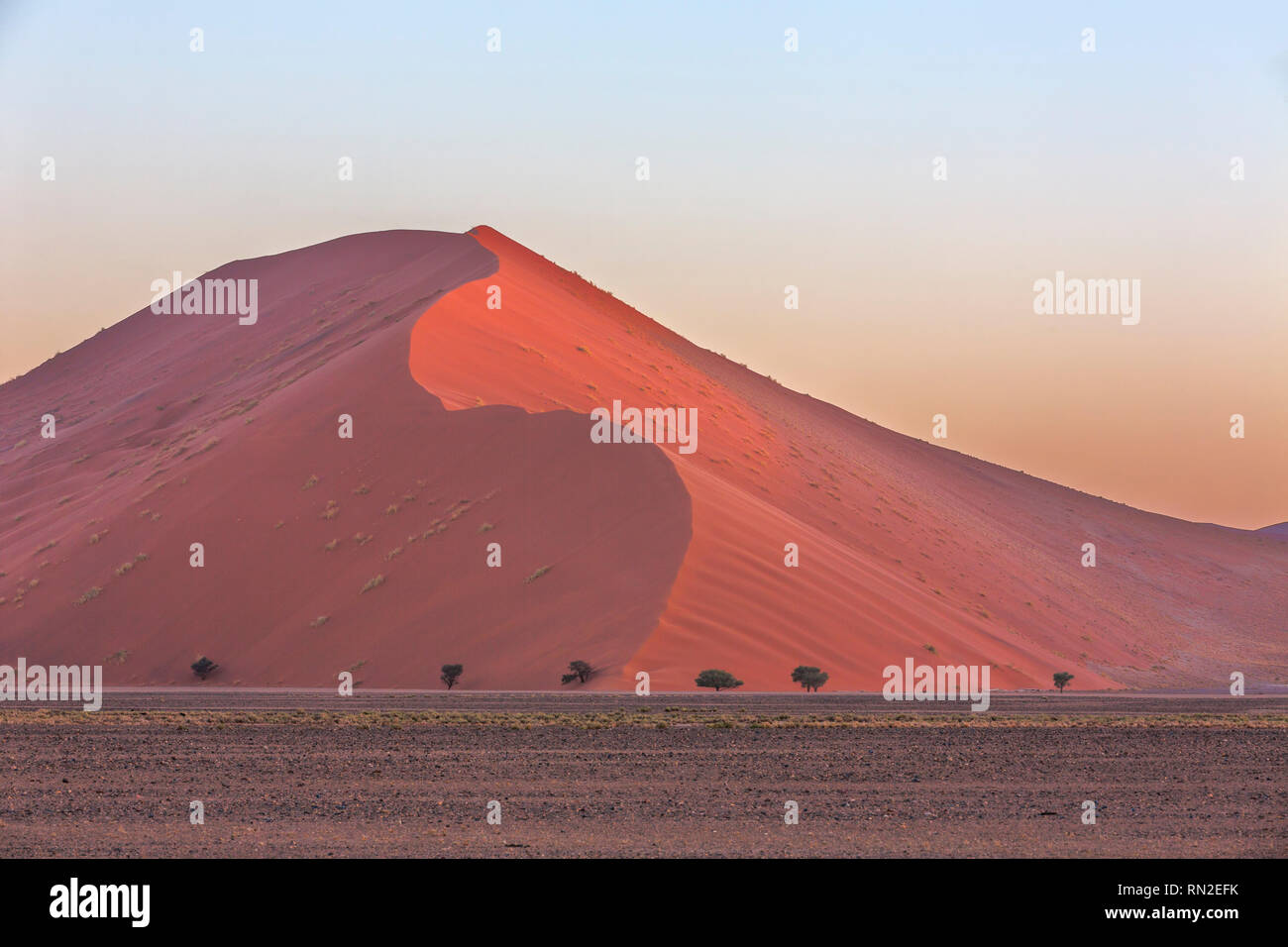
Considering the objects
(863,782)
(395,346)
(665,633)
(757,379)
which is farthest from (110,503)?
(757,379)

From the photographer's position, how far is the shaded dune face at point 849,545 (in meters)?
33.7

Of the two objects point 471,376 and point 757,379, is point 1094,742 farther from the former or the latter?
point 757,379

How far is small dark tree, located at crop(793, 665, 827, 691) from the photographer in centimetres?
3059

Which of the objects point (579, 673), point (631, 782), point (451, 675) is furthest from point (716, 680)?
point (631, 782)

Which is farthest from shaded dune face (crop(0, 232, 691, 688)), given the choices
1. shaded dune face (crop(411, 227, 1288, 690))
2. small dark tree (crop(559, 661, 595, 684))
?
shaded dune face (crop(411, 227, 1288, 690))

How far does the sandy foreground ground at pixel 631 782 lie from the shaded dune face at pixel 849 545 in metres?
8.87

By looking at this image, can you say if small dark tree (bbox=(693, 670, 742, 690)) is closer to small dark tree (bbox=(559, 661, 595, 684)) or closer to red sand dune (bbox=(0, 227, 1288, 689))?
red sand dune (bbox=(0, 227, 1288, 689))

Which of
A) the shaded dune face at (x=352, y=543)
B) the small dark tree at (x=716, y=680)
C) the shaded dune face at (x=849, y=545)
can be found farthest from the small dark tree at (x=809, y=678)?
the shaded dune face at (x=352, y=543)

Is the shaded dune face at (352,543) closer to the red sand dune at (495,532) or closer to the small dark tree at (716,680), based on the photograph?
the red sand dune at (495,532)

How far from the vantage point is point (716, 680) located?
96.1 feet

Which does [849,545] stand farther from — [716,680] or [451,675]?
[451,675]

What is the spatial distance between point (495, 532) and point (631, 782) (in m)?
22.9
